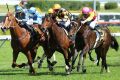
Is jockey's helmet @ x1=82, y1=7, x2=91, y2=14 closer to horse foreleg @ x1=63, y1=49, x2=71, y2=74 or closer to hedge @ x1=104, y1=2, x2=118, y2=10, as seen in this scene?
horse foreleg @ x1=63, y1=49, x2=71, y2=74

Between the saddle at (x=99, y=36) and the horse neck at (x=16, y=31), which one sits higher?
the horse neck at (x=16, y=31)

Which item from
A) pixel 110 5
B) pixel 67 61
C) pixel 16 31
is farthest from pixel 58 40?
pixel 110 5

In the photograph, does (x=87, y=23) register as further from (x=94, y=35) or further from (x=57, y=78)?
(x=57, y=78)

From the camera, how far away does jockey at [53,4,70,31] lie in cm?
1610

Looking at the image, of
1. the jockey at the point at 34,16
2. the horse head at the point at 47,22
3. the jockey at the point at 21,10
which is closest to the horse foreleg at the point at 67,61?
the horse head at the point at 47,22

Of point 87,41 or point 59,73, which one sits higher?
point 87,41

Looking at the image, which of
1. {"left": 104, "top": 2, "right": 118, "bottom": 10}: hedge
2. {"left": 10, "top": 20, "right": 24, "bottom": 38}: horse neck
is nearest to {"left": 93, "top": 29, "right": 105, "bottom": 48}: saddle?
{"left": 10, "top": 20, "right": 24, "bottom": 38}: horse neck

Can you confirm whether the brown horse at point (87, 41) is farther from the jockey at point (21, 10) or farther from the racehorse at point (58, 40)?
the jockey at point (21, 10)

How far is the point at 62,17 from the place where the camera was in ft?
53.6

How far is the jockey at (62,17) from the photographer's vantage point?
1610cm

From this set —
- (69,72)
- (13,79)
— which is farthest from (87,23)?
(13,79)

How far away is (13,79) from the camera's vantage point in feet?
46.7

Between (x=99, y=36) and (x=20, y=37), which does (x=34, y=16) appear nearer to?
(x=20, y=37)

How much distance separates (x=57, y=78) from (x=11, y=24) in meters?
2.11
